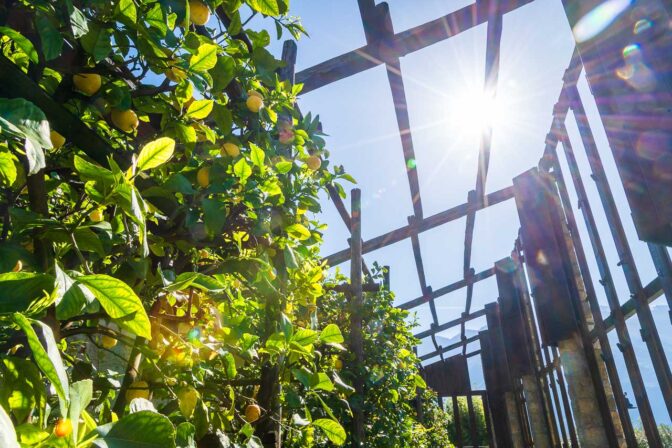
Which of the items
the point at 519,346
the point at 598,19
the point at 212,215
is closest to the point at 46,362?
the point at 212,215

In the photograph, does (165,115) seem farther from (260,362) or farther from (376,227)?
(376,227)

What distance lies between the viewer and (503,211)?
5.73 metres

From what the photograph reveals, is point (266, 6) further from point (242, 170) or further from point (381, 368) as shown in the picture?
point (381, 368)

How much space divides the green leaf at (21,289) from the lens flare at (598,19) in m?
2.15

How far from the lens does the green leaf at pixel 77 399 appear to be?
0.33m

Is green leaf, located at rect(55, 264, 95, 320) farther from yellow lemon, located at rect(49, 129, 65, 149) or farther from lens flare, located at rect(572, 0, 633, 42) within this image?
lens flare, located at rect(572, 0, 633, 42)

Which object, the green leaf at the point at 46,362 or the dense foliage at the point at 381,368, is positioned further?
the dense foliage at the point at 381,368

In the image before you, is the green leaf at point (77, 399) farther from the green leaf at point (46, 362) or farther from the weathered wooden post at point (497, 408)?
the weathered wooden post at point (497, 408)

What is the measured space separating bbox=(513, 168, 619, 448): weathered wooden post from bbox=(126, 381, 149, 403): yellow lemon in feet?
12.6

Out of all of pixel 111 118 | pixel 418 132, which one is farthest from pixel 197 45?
pixel 418 132

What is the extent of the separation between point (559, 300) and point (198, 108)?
4.09 m

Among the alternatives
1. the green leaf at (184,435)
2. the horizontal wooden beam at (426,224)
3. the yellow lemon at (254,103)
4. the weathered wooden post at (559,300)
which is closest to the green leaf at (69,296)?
the green leaf at (184,435)

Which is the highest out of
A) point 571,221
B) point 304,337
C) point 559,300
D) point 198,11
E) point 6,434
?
point 571,221

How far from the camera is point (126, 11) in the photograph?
2.07ft
